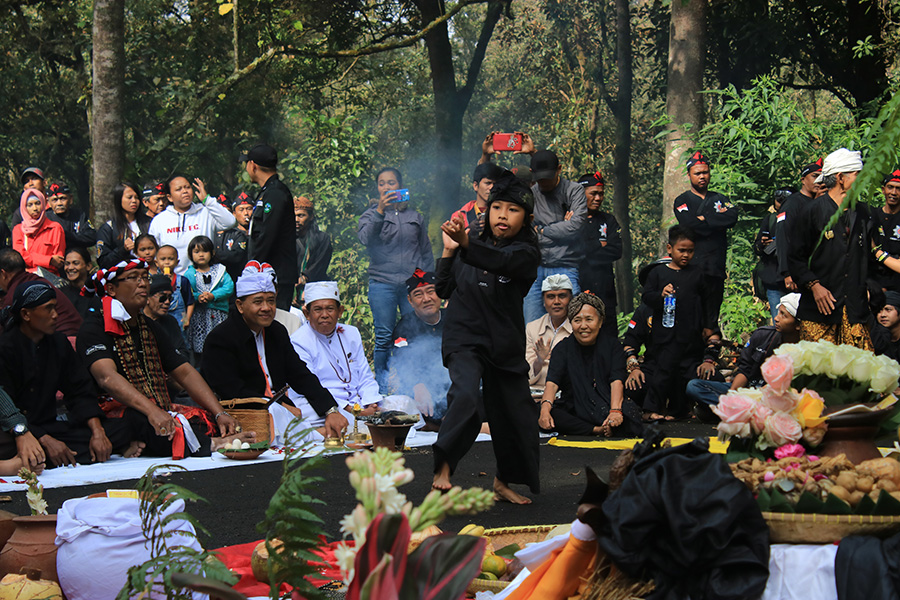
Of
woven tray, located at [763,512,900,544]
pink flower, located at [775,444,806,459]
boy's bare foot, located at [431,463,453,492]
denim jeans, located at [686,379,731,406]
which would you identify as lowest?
denim jeans, located at [686,379,731,406]

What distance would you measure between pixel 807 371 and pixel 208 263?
23.5ft

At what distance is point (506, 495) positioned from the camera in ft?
19.1

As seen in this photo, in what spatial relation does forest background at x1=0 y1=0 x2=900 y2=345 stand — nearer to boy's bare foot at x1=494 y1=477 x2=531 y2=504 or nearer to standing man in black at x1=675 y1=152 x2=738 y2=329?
standing man in black at x1=675 y1=152 x2=738 y2=329

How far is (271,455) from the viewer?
7.44m

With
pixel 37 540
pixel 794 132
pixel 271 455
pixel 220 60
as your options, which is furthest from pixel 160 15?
pixel 37 540

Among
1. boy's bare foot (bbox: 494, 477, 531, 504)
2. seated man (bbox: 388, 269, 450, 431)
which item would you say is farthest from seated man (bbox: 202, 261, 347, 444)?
boy's bare foot (bbox: 494, 477, 531, 504)

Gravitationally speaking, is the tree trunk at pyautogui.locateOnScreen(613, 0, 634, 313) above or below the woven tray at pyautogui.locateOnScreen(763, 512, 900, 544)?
above

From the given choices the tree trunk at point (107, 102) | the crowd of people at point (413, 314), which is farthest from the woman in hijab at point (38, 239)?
the tree trunk at point (107, 102)

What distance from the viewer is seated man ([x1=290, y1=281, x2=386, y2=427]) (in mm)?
8664

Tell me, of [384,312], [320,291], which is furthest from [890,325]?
[320,291]

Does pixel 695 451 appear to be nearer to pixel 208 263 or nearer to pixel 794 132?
pixel 208 263

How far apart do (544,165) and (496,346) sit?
4313 millimetres

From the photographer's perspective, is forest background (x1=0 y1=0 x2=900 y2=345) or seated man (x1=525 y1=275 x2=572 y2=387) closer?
seated man (x1=525 y1=275 x2=572 y2=387)

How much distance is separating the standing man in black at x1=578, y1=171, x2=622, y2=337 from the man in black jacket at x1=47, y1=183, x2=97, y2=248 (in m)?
5.17
